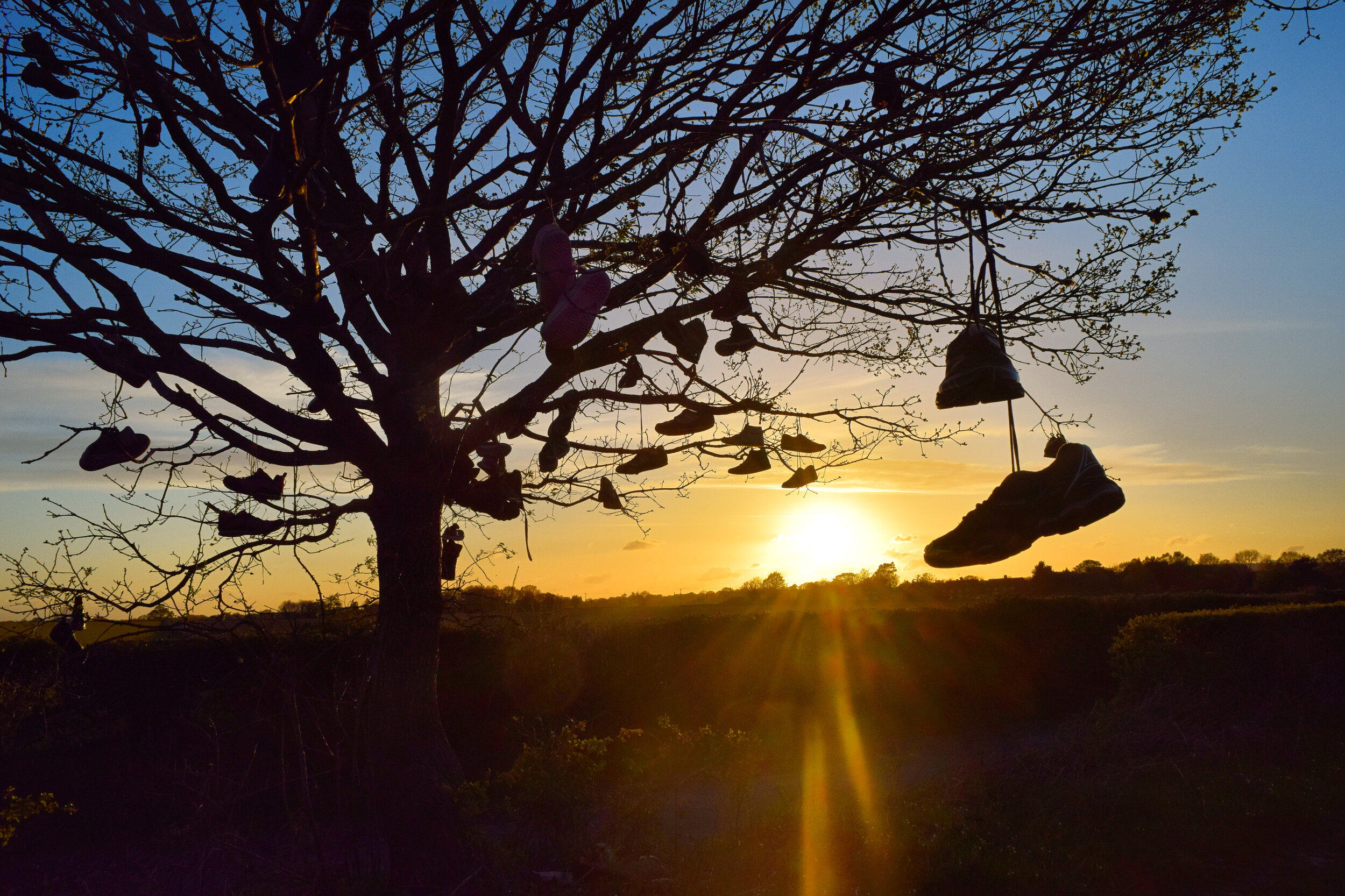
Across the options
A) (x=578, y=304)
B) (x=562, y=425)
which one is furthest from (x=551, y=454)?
(x=578, y=304)

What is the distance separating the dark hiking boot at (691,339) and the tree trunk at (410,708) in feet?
6.90

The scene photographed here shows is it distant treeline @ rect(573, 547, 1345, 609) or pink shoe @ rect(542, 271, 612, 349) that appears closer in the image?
pink shoe @ rect(542, 271, 612, 349)

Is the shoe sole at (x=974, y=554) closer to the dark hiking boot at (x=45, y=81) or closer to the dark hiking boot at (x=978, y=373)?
the dark hiking boot at (x=978, y=373)

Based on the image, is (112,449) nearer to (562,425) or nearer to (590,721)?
(562,425)

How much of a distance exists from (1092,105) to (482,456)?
13.2 feet

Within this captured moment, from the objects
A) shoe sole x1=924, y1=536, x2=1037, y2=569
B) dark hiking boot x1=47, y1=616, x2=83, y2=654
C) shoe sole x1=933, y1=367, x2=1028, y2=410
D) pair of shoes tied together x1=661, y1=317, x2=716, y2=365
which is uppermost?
pair of shoes tied together x1=661, y1=317, x2=716, y2=365

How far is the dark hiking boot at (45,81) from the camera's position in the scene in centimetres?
371

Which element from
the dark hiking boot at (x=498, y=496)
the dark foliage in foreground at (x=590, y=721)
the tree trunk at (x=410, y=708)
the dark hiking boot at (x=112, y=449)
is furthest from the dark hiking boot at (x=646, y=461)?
the dark hiking boot at (x=112, y=449)

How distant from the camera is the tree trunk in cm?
496

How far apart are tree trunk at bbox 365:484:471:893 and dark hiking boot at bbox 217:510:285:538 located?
70 centimetres

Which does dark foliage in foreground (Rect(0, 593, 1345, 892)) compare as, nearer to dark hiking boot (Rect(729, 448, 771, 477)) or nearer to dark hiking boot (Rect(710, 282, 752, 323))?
dark hiking boot (Rect(729, 448, 771, 477))

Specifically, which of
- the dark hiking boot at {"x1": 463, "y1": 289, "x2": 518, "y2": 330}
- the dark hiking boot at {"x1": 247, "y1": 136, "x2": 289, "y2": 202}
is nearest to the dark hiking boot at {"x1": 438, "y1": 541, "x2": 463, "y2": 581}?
the dark hiking boot at {"x1": 463, "y1": 289, "x2": 518, "y2": 330}

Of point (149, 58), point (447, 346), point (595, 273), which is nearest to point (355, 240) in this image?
point (447, 346)

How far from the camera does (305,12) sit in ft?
10.2
